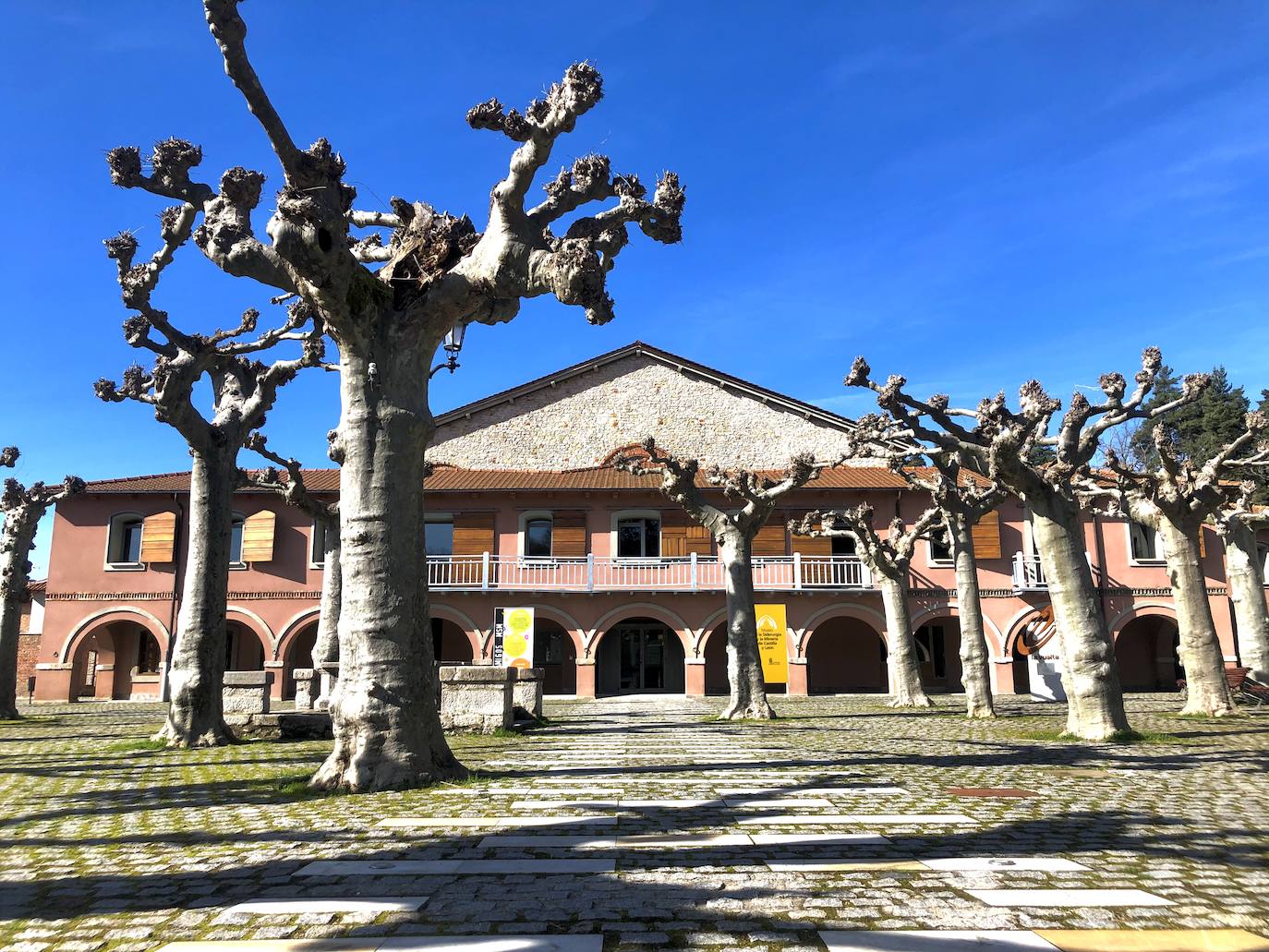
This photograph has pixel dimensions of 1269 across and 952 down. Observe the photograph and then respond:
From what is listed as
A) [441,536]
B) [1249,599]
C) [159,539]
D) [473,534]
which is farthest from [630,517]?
[1249,599]

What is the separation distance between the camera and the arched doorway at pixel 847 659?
92.8ft

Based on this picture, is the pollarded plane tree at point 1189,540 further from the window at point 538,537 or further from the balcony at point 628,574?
the window at point 538,537

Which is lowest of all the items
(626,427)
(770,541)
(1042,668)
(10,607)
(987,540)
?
(1042,668)

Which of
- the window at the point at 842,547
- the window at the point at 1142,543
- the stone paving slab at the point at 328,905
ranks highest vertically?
the window at the point at 842,547

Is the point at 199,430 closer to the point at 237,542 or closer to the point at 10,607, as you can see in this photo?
the point at 10,607

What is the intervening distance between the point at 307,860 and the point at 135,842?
142 centimetres

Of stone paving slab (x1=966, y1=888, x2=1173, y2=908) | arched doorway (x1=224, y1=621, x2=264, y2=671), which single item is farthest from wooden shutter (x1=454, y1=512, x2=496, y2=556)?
stone paving slab (x1=966, y1=888, x2=1173, y2=908)

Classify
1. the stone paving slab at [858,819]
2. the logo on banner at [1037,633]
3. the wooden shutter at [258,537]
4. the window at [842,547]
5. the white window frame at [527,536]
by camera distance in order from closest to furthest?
the stone paving slab at [858,819] < the logo on banner at [1037,633] < the white window frame at [527,536] < the wooden shutter at [258,537] < the window at [842,547]

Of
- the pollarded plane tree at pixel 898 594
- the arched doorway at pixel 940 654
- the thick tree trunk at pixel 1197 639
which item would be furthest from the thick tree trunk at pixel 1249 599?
the arched doorway at pixel 940 654

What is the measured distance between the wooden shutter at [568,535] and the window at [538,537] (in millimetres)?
558

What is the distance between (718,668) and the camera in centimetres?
2958

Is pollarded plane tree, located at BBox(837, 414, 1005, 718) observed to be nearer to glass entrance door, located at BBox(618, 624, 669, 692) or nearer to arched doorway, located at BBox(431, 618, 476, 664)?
Result: glass entrance door, located at BBox(618, 624, 669, 692)

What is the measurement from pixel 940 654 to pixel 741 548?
15928mm

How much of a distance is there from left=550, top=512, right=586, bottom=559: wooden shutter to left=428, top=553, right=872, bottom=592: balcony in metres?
0.52
